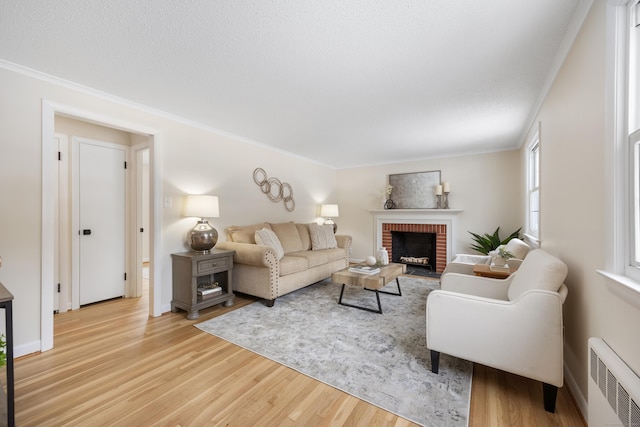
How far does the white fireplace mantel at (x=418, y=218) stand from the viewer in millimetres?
4777

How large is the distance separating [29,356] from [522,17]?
4083 mm

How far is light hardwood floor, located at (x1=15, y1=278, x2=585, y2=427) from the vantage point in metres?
1.39

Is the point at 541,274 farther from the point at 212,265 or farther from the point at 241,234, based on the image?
the point at 241,234

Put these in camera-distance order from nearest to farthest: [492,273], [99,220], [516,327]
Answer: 1. [516,327]
2. [492,273]
3. [99,220]

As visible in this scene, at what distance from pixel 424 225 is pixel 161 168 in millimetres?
4387

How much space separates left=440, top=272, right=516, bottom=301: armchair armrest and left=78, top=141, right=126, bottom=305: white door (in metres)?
3.91

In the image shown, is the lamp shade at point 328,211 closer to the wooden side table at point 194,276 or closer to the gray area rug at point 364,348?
the gray area rug at point 364,348

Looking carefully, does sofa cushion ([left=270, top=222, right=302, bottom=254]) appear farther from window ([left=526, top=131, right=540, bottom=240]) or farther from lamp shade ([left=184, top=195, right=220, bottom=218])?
window ([left=526, top=131, right=540, bottom=240])

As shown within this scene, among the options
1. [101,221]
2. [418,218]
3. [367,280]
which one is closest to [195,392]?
[367,280]

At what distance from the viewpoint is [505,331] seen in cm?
149

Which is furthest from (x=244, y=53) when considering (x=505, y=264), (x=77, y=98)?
(x=505, y=264)

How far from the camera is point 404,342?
7.23 feet

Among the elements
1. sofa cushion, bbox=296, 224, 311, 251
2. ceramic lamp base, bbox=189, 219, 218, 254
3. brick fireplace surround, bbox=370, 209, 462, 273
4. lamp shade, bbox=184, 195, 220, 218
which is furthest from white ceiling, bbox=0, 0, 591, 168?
→ brick fireplace surround, bbox=370, 209, 462, 273

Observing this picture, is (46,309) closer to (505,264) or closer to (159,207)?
(159,207)
